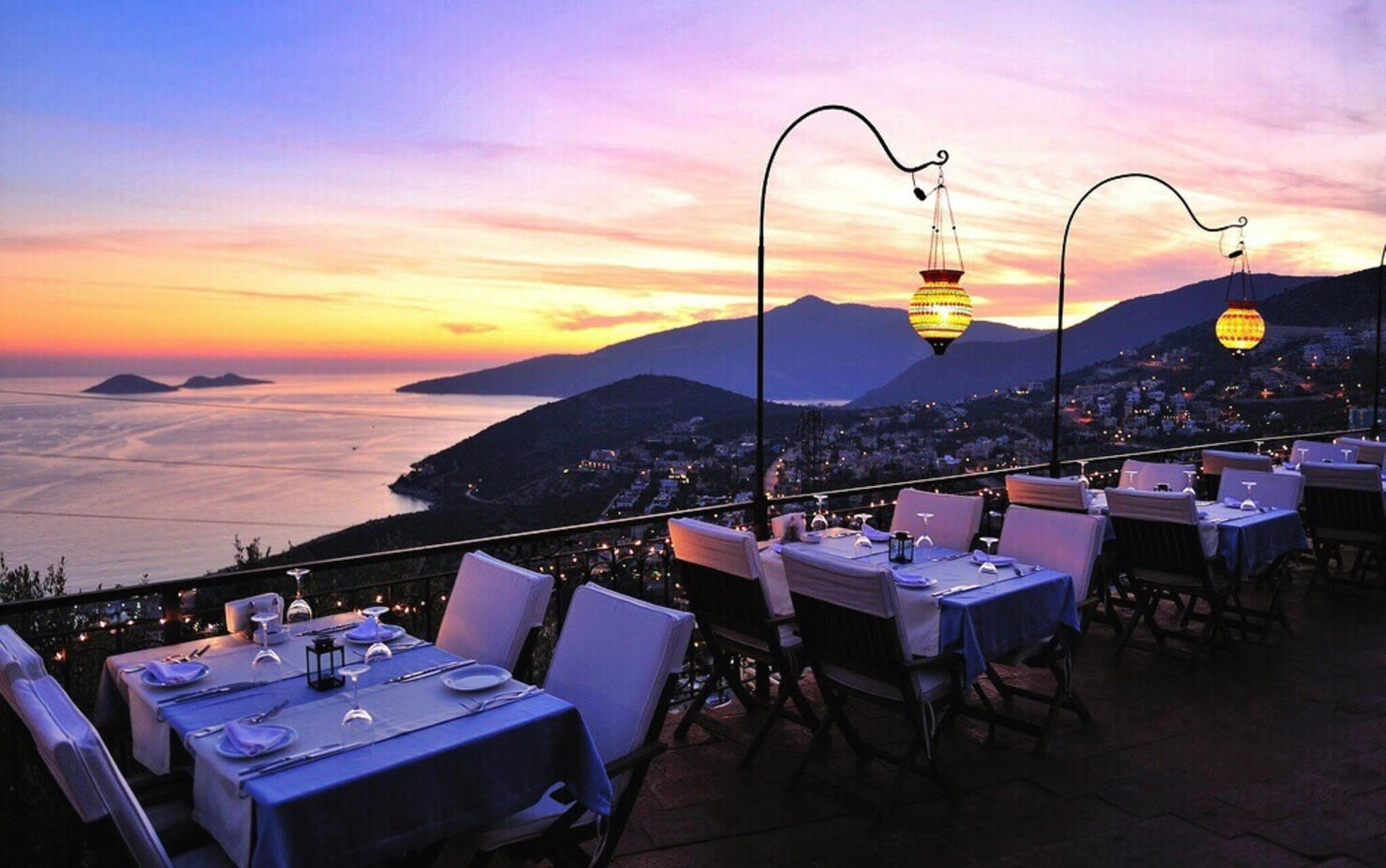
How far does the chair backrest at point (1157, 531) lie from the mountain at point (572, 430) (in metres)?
12.5

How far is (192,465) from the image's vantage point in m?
36.3

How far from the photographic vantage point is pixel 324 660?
298 centimetres

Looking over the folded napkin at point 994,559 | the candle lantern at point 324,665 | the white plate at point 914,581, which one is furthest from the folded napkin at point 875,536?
the candle lantern at point 324,665

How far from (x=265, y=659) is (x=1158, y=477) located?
24.7ft

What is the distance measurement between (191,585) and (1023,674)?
465 cm

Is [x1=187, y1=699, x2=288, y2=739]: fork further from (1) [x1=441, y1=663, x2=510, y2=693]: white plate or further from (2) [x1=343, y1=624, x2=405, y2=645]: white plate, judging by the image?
(2) [x1=343, y1=624, x2=405, y2=645]: white plate

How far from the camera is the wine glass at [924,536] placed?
201 inches

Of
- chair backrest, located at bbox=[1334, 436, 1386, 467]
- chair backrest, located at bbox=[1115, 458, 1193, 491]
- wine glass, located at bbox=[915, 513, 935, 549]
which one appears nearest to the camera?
wine glass, located at bbox=[915, 513, 935, 549]

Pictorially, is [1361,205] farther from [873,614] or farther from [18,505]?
[18,505]

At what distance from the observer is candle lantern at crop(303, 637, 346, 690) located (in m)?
2.63

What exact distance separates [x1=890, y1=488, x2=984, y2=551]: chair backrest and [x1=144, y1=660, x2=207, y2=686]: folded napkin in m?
4.14

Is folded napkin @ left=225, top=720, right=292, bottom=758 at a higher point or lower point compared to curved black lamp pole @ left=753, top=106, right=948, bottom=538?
lower

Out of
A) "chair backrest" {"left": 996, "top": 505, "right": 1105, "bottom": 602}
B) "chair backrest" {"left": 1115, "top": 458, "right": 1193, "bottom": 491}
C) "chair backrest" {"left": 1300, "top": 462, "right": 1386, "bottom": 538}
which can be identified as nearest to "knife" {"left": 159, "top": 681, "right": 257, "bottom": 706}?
"chair backrest" {"left": 996, "top": 505, "right": 1105, "bottom": 602}

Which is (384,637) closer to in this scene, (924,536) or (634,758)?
(634,758)
